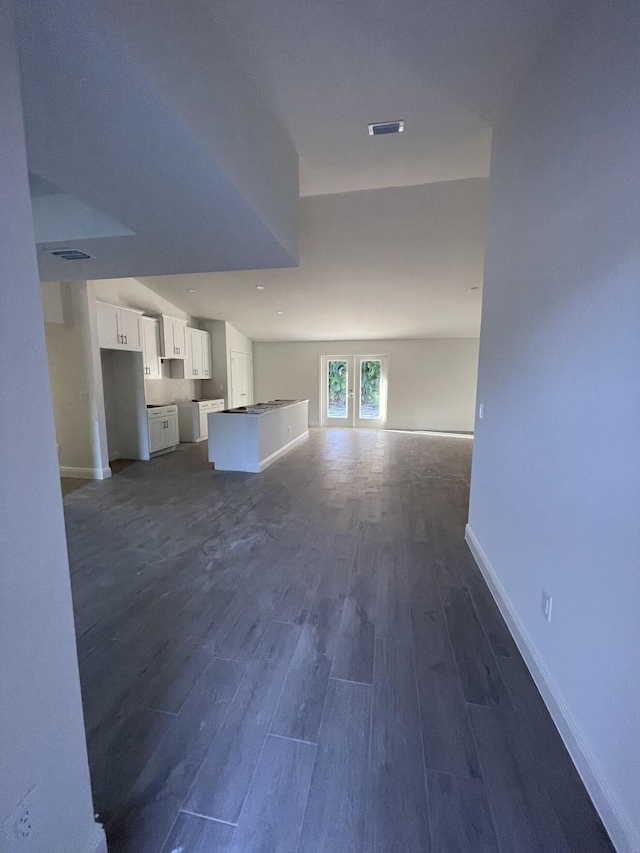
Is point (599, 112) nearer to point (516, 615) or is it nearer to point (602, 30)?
point (602, 30)

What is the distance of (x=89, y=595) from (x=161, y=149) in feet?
8.11

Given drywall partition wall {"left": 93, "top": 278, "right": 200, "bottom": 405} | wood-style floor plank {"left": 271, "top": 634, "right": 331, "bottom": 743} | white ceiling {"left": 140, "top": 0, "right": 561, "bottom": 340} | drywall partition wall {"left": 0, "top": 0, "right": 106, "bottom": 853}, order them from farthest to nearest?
drywall partition wall {"left": 93, "top": 278, "right": 200, "bottom": 405}, white ceiling {"left": 140, "top": 0, "right": 561, "bottom": 340}, wood-style floor plank {"left": 271, "top": 634, "right": 331, "bottom": 743}, drywall partition wall {"left": 0, "top": 0, "right": 106, "bottom": 853}

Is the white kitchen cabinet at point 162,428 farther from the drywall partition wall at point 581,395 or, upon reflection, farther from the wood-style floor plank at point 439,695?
the drywall partition wall at point 581,395

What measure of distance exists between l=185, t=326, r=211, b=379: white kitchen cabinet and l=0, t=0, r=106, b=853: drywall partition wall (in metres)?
6.71

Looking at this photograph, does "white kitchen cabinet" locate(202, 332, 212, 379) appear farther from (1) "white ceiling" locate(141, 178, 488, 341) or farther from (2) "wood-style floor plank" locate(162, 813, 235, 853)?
(2) "wood-style floor plank" locate(162, 813, 235, 853)

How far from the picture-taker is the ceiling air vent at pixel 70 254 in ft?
9.59

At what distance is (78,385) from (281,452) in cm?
302

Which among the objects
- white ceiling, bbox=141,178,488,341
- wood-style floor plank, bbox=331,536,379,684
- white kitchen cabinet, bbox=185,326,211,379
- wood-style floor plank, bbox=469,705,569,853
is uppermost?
white ceiling, bbox=141,178,488,341

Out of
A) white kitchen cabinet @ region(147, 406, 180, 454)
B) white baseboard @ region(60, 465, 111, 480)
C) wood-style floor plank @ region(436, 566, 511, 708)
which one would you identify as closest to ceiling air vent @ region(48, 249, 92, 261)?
white baseboard @ region(60, 465, 111, 480)

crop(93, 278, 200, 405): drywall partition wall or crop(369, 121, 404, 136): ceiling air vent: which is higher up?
crop(369, 121, 404, 136): ceiling air vent

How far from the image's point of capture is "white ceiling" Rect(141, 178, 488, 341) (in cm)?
396

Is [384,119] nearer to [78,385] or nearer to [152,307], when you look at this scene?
[78,385]

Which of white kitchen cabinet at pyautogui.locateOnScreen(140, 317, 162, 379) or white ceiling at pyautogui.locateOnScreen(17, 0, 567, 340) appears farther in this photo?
white kitchen cabinet at pyautogui.locateOnScreen(140, 317, 162, 379)

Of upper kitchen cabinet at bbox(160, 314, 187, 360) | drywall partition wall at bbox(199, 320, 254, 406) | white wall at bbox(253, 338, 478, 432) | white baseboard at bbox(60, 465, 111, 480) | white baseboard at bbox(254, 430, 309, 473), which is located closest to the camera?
white baseboard at bbox(60, 465, 111, 480)
